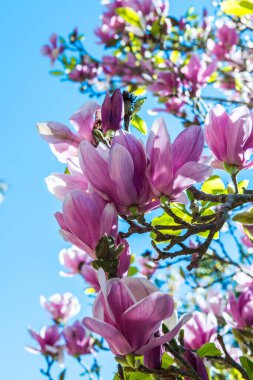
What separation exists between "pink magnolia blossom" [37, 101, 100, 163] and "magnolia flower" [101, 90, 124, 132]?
1.8 inches

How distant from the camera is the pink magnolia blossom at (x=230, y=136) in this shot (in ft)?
2.80

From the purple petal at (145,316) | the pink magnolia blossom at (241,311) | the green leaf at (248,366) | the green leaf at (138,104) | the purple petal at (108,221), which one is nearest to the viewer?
the purple petal at (145,316)

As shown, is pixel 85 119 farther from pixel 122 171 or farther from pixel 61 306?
pixel 61 306

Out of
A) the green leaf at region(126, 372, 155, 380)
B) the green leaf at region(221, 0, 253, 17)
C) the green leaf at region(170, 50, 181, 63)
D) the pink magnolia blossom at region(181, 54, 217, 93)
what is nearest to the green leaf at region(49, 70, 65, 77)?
the green leaf at region(170, 50, 181, 63)

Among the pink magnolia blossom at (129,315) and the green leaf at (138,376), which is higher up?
the pink magnolia blossom at (129,315)

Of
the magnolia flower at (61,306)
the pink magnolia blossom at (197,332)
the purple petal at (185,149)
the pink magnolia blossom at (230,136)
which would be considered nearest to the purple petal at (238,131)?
the pink magnolia blossom at (230,136)

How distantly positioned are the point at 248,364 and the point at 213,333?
36 cm

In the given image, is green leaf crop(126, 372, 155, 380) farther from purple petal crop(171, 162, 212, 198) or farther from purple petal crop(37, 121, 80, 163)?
purple petal crop(37, 121, 80, 163)

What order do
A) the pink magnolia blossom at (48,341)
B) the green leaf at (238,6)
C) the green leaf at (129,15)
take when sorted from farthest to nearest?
the pink magnolia blossom at (48,341) < the green leaf at (129,15) < the green leaf at (238,6)

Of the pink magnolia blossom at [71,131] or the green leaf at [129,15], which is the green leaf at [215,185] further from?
the green leaf at [129,15]

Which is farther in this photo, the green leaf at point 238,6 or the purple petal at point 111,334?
the green leaf at point 238,6

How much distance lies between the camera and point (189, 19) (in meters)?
3.84

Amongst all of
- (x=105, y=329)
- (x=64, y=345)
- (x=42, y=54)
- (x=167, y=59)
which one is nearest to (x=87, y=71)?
(x=42, y=54)

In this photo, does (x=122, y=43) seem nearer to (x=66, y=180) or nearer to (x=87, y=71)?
(x=87, y=71)
